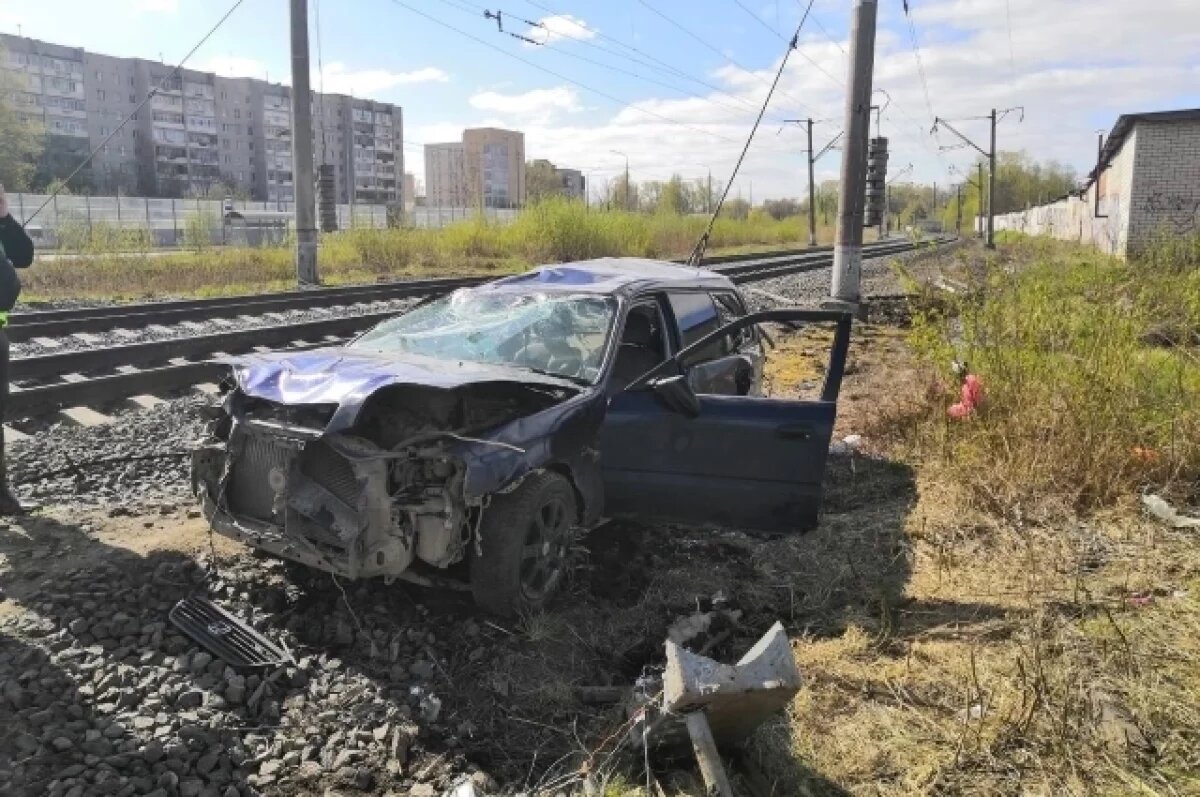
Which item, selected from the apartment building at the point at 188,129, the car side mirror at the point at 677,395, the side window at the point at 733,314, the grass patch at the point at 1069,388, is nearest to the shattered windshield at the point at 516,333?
the car side mirror at the point at 677,395

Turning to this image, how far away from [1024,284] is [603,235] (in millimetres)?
26476

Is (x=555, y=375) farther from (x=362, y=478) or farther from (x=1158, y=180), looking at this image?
(x=1158, y=180)

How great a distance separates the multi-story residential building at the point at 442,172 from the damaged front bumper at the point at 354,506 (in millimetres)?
91526

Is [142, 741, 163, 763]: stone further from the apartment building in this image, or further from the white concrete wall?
the apartment building

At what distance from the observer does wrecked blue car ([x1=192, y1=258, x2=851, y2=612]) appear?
380cm

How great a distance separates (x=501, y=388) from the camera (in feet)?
14.0

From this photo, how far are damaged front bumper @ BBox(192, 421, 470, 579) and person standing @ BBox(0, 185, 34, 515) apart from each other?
227cm

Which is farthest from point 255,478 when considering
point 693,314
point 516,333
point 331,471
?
point 693,314

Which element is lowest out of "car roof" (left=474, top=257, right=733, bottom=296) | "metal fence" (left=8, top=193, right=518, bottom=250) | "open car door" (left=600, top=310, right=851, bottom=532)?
"open car door" (left=600, top=310, right=851, bottom=532)

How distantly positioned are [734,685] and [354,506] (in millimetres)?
1868

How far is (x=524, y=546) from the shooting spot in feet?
13.4

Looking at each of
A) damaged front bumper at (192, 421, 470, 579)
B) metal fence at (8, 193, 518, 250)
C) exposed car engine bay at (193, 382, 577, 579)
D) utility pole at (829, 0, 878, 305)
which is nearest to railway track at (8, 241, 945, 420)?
exposed car engine bay at (193, 382, 577, 579)

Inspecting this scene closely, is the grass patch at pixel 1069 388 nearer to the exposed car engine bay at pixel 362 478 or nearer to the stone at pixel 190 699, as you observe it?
the exposed car engine bay at pixel 362 478

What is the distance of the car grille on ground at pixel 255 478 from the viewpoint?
4.05 metres
